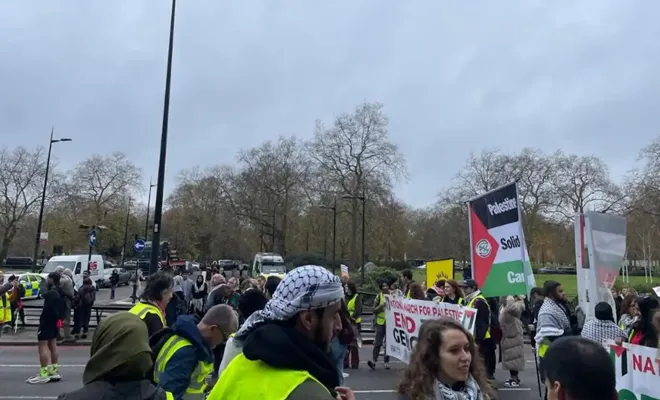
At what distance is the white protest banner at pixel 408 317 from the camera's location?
27.1ft

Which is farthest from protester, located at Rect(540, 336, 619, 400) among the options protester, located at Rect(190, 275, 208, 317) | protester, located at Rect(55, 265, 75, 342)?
protester, located at Rect(190, 275, 208, 317)

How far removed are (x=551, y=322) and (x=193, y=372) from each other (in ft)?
14.8

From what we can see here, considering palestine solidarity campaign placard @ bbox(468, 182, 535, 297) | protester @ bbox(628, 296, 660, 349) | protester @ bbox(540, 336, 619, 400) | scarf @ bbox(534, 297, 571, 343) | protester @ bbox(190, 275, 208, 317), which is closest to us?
protester @ bbox(540, 336, 619, 400)

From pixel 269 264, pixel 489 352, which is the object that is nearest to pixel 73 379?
pixel 489 352

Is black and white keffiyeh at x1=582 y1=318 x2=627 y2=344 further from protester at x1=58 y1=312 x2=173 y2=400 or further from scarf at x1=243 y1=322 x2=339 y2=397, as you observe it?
scarf at x1=243 y1=322 x2=339 y2=397

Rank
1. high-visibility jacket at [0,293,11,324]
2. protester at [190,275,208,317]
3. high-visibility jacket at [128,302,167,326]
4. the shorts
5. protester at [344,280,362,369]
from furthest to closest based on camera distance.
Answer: protester at [190,275,208,317] → high-visibility jacket at [0,293,11,324] → protester at [344,280,362,369] → the shorts → high-visibility jacket at [128,302,167,326]

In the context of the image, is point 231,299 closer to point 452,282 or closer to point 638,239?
point 452,282

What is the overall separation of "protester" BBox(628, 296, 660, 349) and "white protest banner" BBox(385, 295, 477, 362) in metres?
2.05

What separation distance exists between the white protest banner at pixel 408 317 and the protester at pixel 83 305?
788cm

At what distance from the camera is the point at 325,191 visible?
52688mm

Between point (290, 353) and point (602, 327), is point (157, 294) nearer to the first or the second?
point (290, 353)

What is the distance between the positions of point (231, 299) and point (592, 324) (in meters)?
8.45

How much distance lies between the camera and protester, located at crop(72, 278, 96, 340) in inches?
563

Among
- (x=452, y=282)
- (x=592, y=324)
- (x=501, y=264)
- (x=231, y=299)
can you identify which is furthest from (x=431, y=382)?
(x=231, y=299)
